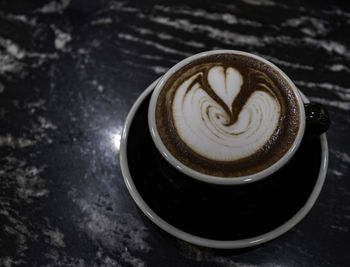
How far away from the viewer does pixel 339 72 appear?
107cm

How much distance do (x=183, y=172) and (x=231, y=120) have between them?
151 millimetres

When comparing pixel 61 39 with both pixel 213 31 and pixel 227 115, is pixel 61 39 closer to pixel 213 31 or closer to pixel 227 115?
pixel 213 31

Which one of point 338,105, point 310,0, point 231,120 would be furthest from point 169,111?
point 310,0

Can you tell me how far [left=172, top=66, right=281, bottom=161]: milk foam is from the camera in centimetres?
72

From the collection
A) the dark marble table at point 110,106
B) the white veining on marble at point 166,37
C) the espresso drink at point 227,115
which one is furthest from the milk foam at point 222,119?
the white veining on marble at point 166,37

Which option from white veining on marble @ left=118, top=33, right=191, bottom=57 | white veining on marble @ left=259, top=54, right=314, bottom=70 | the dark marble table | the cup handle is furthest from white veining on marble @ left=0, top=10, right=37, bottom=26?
the cup handle

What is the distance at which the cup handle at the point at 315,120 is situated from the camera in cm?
74

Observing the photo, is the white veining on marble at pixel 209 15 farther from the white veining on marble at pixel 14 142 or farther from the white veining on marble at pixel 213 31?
the white veining on marble at pixel 14 142

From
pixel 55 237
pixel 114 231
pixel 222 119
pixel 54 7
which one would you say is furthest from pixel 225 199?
pixel 54 7

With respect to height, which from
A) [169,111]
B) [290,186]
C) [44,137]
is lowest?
[44,137]

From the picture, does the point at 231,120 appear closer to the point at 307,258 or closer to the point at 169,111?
the point at 169,111

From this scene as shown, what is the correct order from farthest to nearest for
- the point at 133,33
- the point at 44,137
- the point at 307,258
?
the point at 133,33 → the point at 44,137 → the point at 307,258

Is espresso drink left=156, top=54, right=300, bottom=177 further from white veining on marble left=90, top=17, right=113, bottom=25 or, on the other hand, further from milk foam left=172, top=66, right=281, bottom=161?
white veining on marble left=90, top=17, right=113, bottom=25

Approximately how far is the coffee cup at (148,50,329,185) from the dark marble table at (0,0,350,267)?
0.76 ft
